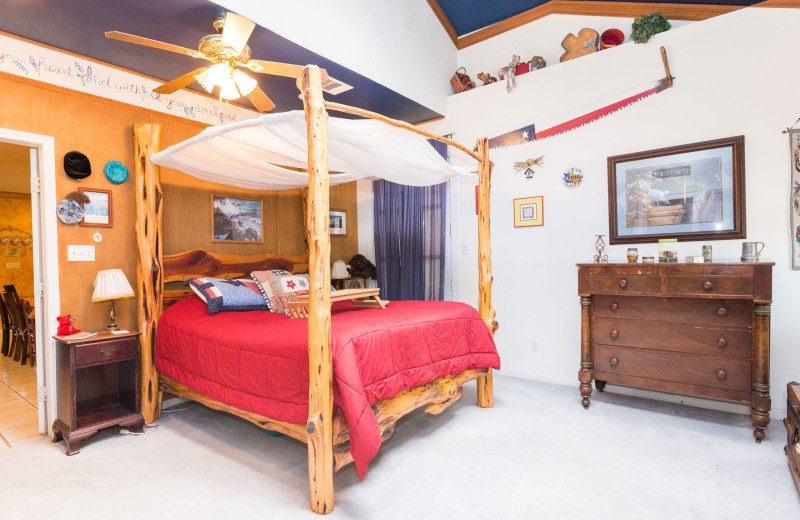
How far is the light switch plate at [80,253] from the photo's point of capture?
3.19 meters

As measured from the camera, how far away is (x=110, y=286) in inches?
122

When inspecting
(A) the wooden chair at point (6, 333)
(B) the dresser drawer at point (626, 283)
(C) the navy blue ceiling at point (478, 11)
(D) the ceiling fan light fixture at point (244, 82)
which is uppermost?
(C) the navy blue ceiling at point (478, 11)

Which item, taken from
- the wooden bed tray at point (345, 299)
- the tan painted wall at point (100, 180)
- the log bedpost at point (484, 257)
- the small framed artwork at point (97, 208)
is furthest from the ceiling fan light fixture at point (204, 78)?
the log bedpost at point (484, 257)

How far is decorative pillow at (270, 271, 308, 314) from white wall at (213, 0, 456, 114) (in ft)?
6.35

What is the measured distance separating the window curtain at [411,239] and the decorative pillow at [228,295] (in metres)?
1.88

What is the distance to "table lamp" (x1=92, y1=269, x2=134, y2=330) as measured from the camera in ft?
10.1

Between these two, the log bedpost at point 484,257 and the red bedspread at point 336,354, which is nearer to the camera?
the red bedspread at point 336,354

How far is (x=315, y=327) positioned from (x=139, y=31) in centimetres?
260

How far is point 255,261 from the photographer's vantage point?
4410 mm

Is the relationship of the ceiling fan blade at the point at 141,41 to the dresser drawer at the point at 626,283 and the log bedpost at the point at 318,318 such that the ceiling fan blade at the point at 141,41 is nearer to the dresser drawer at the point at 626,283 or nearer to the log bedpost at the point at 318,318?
the log bedpost at the point at 318,318

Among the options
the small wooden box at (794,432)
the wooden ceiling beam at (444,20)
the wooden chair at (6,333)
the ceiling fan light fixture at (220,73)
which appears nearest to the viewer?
the small wooden box at (794,432)

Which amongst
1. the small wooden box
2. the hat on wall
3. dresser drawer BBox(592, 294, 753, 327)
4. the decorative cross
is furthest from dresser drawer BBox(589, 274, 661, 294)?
the hat on wall

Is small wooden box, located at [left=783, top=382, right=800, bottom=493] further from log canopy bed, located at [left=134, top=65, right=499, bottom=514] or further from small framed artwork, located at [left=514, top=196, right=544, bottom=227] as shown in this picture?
small framed artwork, located at [left=514, top=196, right=544, bottom=227]

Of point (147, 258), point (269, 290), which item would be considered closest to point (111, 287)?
point (147, 258)
